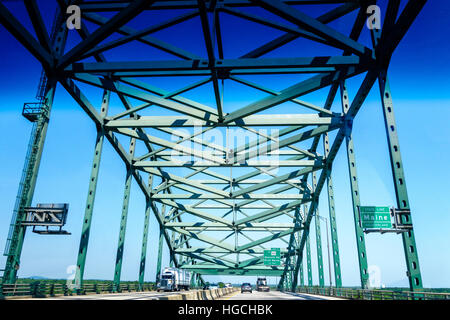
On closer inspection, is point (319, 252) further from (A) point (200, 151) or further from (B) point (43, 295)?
(B) point (43, 295)

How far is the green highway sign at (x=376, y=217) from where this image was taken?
43.9 feet

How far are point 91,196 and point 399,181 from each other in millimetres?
19308

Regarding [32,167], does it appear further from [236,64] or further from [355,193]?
[355,193]

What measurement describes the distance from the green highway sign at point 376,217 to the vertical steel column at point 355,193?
9.87 ft

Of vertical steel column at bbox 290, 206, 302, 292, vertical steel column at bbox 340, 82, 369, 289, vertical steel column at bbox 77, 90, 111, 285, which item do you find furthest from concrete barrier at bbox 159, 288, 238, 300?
vertical steel column at bbox 290, 206, 302, 292

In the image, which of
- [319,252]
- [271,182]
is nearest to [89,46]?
[271,182]

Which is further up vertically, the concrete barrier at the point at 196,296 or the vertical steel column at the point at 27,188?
the vertical steel column at the point at 27,188

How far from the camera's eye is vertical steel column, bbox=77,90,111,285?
67.8 ft

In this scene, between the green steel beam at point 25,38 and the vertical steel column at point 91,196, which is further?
the vertical steel column at point 91,196

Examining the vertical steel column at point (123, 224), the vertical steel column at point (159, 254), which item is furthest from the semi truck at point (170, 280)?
the vertical steel column at point (123, 224)

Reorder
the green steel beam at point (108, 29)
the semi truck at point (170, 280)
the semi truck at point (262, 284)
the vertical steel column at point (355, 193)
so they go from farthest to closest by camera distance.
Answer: the semi truck at point (262, 284), the semi truck at point (170, 280), the vertical steel column at point (355, 193), the green steel beam at point (108, 29)

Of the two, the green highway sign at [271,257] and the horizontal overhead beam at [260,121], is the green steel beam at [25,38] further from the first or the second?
the green highway sign at [271,257]
